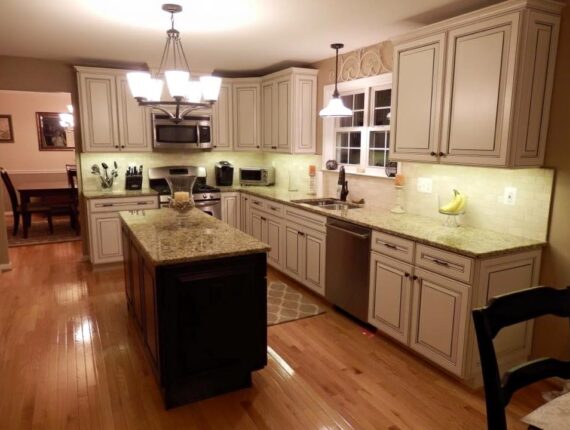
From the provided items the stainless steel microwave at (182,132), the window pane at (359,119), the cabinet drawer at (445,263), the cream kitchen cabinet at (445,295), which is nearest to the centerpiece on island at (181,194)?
the cream kitchen cabinet at (445,295)

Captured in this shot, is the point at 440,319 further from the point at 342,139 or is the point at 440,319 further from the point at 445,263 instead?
the point at 342,139

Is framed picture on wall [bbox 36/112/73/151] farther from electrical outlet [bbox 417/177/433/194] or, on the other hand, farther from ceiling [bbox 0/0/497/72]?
electrical outlet [bbox 417/177/433/194]

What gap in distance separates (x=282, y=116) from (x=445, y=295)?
3.14m

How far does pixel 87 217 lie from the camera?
190 inches

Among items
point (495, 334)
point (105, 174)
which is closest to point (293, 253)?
point (105, 174)

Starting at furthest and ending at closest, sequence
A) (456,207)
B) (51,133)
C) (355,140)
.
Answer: (51,133) → (355,140) → (456,207)

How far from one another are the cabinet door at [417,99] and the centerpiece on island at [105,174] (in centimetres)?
356

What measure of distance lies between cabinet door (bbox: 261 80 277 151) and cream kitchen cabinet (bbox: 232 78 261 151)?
90 millimetres

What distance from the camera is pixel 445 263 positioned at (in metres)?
2.57

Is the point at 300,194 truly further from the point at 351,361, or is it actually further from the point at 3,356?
the point at 3,356

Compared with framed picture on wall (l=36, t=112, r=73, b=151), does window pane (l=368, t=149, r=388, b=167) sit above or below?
below

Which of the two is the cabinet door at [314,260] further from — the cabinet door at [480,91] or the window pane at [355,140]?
the cabinet door at [480,91]

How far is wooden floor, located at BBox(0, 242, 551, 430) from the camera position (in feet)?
7.52

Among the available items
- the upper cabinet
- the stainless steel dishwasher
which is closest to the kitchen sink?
the stainless steel dishwasher
